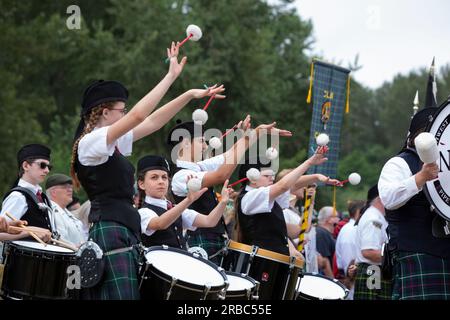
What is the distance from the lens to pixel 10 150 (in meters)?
19.4

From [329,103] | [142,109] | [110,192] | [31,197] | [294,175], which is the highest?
[329,103]

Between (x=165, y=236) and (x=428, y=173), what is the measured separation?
1.95 meters

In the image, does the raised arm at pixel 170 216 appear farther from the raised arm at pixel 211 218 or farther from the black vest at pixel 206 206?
the black vest at pixel 206 206

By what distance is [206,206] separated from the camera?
6.96m

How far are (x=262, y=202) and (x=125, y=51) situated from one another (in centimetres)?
1659

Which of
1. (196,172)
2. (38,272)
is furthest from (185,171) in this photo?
(38,272)

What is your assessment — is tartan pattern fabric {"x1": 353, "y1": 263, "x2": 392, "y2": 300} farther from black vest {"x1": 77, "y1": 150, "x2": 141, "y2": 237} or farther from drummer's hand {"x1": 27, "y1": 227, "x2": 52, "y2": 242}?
black vest {"x1": 77, "y1": 150, "x2": 141, "y2": 237}

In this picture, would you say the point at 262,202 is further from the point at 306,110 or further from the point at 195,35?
the point at 306,110

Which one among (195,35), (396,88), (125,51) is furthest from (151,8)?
(396,88)

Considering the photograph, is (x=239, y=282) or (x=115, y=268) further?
(x=239, y=282)

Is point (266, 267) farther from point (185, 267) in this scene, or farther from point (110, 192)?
point (110, 192)

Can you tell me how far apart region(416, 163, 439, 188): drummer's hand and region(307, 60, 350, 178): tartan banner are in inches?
145

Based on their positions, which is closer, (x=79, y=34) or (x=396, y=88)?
(x=79, y=34)

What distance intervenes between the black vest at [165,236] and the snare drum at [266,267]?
714mm
